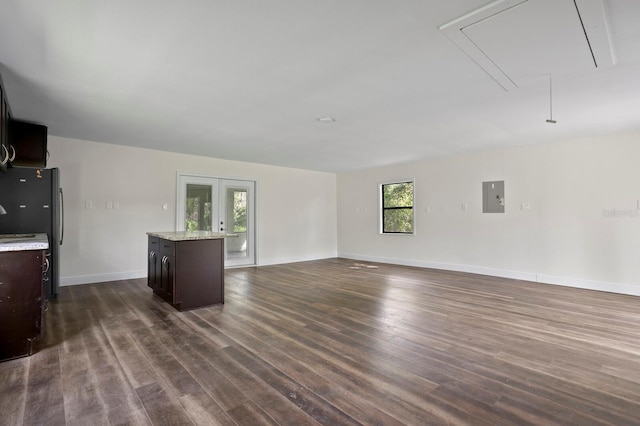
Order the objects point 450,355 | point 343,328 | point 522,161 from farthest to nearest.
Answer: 1. point 522,161
2. point 343,328
3. point 450,355

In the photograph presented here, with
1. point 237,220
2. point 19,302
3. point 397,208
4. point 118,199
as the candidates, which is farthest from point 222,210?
point 19,302

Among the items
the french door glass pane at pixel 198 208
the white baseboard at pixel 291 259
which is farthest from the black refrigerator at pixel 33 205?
the white baseboard at pixel 291 259

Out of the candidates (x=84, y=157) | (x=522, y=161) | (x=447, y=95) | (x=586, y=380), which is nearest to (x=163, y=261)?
(x=84, y=157)

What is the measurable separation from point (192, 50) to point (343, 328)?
2747mm

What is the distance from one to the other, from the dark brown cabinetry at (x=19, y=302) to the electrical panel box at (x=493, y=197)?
653 cm

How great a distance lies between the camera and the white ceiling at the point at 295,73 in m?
1.98

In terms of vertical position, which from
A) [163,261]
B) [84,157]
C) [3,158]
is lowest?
[163,261]

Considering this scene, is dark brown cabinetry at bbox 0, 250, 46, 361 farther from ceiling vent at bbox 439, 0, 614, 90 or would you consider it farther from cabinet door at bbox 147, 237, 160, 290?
ceiling vent at bbox 439, 0, 614, 90

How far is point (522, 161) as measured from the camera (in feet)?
18.7

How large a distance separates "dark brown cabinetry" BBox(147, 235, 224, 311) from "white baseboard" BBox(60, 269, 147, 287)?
187cm

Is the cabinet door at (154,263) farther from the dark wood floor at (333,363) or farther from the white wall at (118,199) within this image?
the white wall at (118,199)

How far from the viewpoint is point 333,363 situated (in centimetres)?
241

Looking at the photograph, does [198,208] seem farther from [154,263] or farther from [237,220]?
[154,263]

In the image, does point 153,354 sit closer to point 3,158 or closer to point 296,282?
point 3,158
